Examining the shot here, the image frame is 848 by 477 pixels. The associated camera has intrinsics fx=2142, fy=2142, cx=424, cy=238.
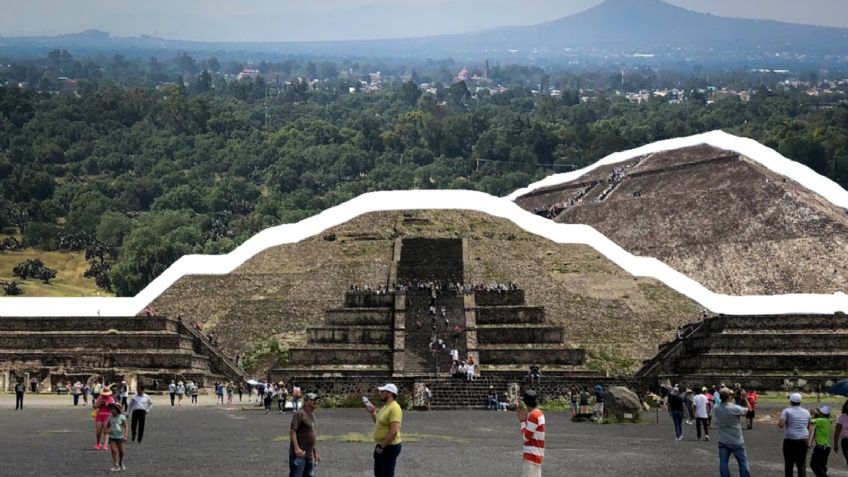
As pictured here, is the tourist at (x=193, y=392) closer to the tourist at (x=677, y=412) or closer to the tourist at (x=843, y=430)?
the tourist at (x=677, y=412)

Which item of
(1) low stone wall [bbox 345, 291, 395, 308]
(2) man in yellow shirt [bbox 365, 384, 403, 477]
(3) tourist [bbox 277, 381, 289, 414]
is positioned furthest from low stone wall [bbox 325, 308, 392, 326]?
(2) man in yellow shirt [bbox 365, 384, 403, 477]

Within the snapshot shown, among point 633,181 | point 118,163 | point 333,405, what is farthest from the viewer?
point 118,163

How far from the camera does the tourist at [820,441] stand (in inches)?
1138

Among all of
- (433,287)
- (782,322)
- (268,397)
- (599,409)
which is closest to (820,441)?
(599,409)

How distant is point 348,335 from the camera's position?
60.8 meters

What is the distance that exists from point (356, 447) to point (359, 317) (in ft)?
87.4

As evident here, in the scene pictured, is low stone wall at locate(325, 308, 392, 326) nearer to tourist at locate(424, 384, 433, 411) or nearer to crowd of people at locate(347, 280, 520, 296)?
crowd of people at locate(347, 280, 520, 296)

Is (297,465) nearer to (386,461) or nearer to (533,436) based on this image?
(386,461)

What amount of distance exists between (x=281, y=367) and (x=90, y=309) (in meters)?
11.8

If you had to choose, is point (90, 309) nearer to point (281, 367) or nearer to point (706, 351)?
point (281, 367)

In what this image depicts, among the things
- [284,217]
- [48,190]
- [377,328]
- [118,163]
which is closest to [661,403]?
[377,328]

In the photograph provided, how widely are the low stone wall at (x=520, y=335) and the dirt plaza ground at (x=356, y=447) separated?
44.3ft

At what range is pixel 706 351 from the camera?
58531mm

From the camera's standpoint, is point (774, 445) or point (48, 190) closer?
point (774, 445)
